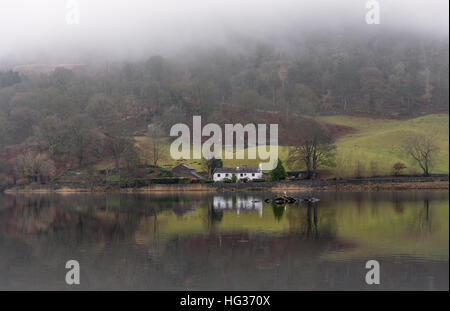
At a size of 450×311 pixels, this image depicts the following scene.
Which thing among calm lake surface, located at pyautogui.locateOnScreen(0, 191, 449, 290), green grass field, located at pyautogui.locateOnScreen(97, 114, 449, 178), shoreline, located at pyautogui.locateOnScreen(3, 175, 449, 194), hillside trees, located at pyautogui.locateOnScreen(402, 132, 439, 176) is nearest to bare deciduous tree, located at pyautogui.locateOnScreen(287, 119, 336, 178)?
green grass field, located at pyautogui.locateOnScreen(97, 114, 449, 178)

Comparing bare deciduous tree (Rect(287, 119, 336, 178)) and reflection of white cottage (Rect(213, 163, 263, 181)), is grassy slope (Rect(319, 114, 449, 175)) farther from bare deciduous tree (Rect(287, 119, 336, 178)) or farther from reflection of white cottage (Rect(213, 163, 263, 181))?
reflection of white cottage (Rect(213, 163, 263, 181))

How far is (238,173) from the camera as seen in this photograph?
86.6 meters

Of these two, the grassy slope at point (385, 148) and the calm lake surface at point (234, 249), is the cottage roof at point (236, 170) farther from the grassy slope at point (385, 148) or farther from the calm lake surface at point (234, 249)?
the calm lake surface at point (234, 249)

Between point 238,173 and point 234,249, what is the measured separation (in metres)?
60.6

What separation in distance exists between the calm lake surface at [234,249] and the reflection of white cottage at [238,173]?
42.2m

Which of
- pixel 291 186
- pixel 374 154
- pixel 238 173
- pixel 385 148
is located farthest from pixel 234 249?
pixel 385 148

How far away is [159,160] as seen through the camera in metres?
100

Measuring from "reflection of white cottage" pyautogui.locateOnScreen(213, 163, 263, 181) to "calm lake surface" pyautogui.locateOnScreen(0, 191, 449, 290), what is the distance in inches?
1662

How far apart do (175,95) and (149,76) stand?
33.4 meters

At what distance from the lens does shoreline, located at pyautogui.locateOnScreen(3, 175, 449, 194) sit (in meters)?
72.2

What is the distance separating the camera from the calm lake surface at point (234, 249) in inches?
787

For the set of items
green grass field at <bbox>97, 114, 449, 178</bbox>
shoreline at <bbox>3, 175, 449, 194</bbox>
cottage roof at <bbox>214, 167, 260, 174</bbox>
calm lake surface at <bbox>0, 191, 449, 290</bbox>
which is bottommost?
shoreline at <bbox>3, 175, 449, 194</bbox>

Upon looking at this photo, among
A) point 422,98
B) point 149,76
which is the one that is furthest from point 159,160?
point 422,98

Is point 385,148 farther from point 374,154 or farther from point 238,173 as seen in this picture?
point 238,173
